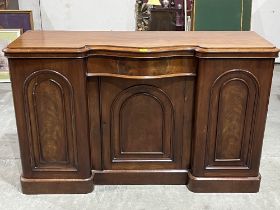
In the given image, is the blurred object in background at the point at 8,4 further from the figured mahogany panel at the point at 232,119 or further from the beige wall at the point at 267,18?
the figured mahogany panel at the point at 232,119

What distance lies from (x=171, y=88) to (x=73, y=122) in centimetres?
58

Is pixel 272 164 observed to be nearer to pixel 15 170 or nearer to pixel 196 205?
pixel 196 205

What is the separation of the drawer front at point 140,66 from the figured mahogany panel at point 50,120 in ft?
0.62

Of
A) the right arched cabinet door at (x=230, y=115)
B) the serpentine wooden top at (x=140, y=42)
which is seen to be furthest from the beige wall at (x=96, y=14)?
the right arched cabinet door at (x=230, y=115)

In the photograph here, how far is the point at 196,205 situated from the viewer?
223cm

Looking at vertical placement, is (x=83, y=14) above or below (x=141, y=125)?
above

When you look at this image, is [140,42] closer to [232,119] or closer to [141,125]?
[141,125]

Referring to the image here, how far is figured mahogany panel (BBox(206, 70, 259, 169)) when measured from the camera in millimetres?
2082

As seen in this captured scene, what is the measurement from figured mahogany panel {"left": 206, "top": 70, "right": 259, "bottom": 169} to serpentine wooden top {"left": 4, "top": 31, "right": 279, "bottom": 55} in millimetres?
170

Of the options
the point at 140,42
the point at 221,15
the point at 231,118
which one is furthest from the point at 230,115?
the point at 221,15

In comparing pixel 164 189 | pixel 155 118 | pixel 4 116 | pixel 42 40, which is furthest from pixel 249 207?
pixel 4 116

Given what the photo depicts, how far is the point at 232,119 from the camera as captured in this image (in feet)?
7.14

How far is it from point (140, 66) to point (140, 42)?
0.57 feet

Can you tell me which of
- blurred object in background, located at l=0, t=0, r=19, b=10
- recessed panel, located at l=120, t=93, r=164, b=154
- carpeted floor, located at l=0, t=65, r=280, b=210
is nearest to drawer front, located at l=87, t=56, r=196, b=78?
recessed panel, located at l=120, t=93, r=164, b=154
